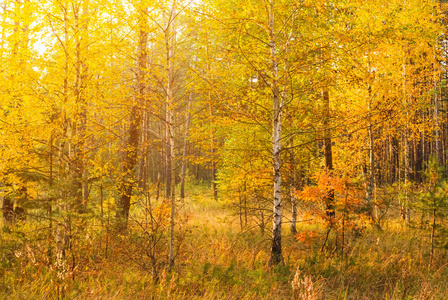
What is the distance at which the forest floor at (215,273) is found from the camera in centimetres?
468

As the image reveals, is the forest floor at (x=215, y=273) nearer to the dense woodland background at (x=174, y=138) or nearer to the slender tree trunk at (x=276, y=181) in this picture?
the dense woodland background at (x=174, y=138)

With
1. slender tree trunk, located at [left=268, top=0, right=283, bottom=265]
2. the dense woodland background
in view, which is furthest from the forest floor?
slender tree trunk, located at [left=268, top=0, right=283, bottom=265]

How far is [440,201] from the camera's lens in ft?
21.2

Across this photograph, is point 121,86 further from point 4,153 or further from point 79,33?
point 4,153

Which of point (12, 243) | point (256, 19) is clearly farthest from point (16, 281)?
point (256, 19)

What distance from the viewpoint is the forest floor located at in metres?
4.68

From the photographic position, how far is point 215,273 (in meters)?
5.70

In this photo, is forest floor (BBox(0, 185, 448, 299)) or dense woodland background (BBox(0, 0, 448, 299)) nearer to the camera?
forest floor (BBox(0, 185, 448, 299))

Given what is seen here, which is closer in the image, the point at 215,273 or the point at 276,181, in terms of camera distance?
the point at 215,273

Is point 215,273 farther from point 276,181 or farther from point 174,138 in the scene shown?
point 174,138

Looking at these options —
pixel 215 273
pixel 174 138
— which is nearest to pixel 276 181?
pixel 215 273

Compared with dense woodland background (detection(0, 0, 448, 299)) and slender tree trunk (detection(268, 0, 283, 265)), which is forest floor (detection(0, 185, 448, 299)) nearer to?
dense woodland background (detection(0, 0, 448, 299))

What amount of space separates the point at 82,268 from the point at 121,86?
4190 mm

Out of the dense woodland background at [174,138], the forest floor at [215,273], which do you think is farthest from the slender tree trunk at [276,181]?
the forest floor at [215,273]
